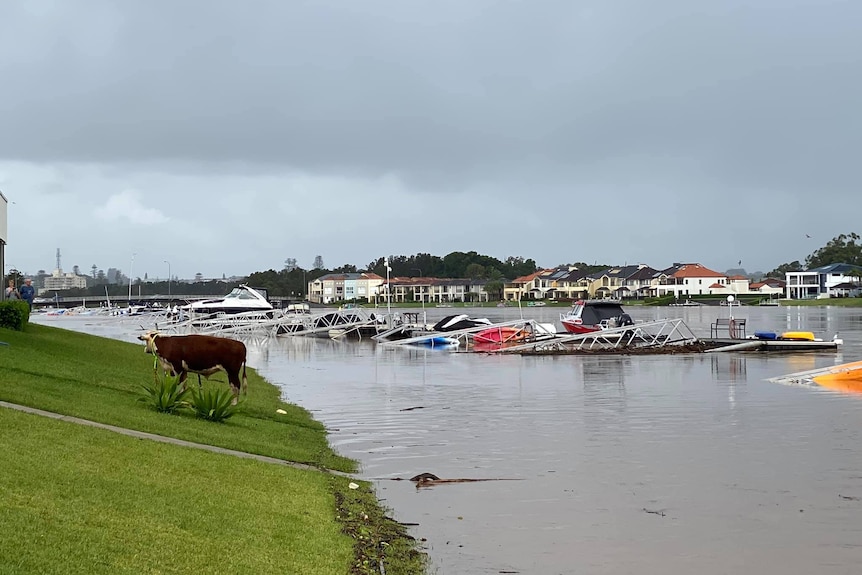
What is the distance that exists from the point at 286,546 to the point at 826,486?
9925 mm

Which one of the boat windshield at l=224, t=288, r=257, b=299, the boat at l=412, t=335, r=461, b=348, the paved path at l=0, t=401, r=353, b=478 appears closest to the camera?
the paved path at l=0, t=401, r=353, b=478

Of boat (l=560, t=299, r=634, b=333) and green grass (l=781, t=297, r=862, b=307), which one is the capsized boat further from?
green grass (l=781, t=297, r=862, b=307)

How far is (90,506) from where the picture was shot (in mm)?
9359

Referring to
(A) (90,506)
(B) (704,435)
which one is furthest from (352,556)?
(B) (704,435)

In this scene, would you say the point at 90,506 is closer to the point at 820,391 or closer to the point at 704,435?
the point at 704,435

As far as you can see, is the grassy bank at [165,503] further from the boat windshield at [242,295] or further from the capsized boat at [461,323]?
the boat windshield at [242,295]

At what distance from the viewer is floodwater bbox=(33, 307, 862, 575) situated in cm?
1184

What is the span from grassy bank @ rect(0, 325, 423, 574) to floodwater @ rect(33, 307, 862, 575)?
1.15 metres

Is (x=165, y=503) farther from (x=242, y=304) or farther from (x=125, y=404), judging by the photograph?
(x=242, y=304)

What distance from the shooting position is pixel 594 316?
65.0 meters

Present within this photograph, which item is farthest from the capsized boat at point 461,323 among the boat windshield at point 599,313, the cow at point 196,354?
the cow at point 196,354

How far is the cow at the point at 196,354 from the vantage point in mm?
20672

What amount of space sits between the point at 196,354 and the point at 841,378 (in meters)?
23.2

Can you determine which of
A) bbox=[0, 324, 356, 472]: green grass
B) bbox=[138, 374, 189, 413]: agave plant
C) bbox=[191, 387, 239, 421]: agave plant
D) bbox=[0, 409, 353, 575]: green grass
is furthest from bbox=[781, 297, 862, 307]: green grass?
bbox=[0, 409, 353, 575]: green grass
